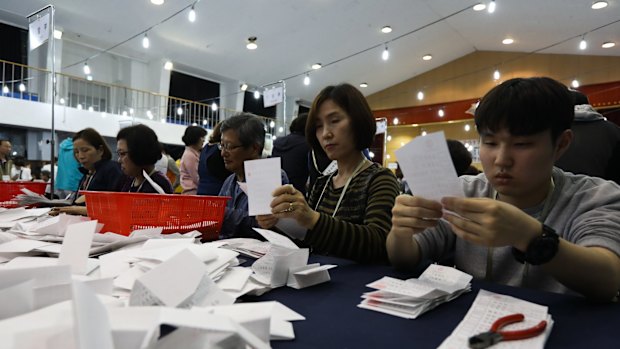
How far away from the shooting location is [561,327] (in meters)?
0.56

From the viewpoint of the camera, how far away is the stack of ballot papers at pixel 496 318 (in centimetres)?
48

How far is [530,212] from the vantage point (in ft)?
2.95

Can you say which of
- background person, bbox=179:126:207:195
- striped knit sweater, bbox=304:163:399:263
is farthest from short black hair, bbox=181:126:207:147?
striped knit sweater, bbox=304:163:399:263

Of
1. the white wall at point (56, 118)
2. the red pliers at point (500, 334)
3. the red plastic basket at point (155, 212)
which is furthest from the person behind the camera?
the white wall at point (56, 118)

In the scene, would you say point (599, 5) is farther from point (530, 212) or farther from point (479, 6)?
point (530, 212)

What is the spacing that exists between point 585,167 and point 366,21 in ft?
23.9

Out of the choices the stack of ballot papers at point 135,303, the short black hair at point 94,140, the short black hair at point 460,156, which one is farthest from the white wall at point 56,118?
the stack of ballot papers at point 135,303

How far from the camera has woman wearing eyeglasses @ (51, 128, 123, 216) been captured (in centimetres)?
232

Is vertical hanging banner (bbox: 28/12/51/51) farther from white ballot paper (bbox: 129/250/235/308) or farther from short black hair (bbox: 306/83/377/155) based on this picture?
white ballot paper (bbox: 129/250/235/308)

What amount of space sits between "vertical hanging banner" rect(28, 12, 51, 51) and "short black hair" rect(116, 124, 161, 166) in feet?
4.05

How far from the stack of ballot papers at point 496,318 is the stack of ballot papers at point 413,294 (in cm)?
5

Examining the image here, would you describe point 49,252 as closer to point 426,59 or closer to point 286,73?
point 286,73

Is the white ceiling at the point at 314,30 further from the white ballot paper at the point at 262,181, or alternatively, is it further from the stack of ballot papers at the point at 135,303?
the stack of ballot papers at the point at 135,303

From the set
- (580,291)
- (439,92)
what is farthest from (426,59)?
(580,291)
